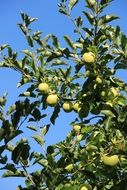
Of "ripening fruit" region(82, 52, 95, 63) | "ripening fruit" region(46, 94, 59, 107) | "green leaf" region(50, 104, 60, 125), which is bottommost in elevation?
"green leaf" region(50, 104, 60, 125)

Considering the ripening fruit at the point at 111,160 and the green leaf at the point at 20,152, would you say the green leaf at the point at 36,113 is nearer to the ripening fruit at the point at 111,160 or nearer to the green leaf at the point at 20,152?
the green leaf at the point at 20,152

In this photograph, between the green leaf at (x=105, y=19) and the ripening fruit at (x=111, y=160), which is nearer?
the ripening fruit at (x=111, y=160)

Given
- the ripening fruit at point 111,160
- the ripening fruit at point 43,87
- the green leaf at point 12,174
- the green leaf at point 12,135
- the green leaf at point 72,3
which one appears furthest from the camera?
the green leaf at point 72,3

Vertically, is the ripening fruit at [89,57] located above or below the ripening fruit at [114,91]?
above

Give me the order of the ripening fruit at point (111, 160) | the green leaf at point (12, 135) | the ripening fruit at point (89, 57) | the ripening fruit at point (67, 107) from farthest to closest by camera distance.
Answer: the ripening fruit at point (67, 107), the ripening fruit at point (89, 57), the green leaf at point (12, 135), the ripening fruit at point (111, 160)

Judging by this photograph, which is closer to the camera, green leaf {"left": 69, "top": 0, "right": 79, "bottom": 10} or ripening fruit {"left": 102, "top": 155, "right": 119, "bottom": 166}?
ripening fruit {"left": 102, "top": 155, "right": 119, "bottom": 166}

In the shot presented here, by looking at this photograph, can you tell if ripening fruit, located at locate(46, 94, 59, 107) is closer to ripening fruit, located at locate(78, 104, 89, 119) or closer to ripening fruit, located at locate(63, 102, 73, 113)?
ripening fruit, located at locate(63, 102, 73, 113)

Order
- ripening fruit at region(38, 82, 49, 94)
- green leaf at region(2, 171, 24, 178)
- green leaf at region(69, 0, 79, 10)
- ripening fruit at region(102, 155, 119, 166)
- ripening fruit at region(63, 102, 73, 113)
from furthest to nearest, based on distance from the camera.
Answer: green leaf at region(69, 0, 79, 10)
ripening fruit at region(63, 102, 73, 113)
ripening fruit at region(38, 82, 49, 94)
green leaf at region(2, 171, 24, 178)
ripening fruit at region(102, 155, 119, 166)

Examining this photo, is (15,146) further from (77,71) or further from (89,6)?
(89,6)

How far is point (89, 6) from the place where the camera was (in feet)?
13.4

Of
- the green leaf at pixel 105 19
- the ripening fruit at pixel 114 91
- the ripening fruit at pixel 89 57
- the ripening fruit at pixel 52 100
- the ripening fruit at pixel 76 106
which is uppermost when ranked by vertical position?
the green leaf at pixel 105 19

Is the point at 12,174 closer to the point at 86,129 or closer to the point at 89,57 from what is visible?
the point at 86,129

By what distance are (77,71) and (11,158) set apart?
39.0 inches

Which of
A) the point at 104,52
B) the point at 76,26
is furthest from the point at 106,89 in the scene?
the point at 76,26
